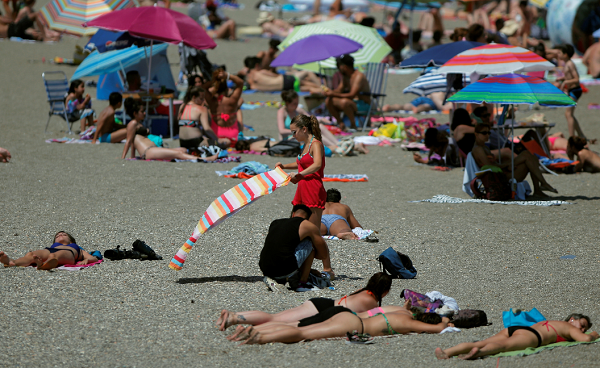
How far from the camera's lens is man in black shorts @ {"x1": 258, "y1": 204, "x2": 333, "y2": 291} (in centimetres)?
477

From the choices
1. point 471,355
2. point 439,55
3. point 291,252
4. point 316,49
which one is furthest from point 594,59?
point 471,355

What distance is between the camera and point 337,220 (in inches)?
246

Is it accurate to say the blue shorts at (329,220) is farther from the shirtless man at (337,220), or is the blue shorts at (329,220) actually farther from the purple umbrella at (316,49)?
the purple umbrella at (316,49)

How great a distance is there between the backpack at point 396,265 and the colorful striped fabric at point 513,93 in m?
2.91

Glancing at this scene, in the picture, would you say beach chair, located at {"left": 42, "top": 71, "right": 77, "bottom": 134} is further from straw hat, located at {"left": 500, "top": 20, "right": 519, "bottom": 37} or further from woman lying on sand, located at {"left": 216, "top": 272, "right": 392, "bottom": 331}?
straw hat, located at {"left": 500, "top": 20, "right": 519, "bottom": 37}

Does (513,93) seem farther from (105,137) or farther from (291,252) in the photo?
(105,137)

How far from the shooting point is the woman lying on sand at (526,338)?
3.70 metres

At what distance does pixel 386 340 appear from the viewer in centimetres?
401

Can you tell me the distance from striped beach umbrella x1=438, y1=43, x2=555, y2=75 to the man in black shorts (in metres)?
4.43

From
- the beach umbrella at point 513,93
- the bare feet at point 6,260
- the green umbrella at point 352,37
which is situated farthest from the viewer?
the green umbrella at point 352,37

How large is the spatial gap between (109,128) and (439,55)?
211 inches

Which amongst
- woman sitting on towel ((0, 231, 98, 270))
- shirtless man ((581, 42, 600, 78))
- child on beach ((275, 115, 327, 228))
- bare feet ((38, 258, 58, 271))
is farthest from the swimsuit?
shirtless man ((581, 42, 600, 78))

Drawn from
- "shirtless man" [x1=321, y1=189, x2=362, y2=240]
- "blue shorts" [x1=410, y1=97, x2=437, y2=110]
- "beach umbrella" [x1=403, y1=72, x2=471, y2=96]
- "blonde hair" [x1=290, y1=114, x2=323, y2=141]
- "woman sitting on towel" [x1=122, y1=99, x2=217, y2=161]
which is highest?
"blonde hair" [x1=290, y1=114, x2=323, y2=141]

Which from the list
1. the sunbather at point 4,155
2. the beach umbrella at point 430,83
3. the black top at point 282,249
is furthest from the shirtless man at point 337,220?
the beach umbrella at point 430,83
